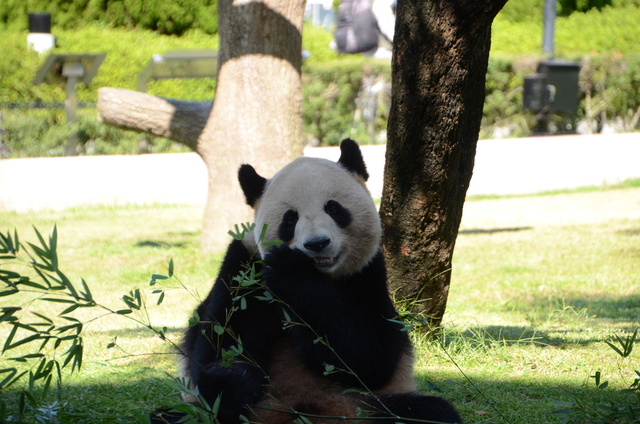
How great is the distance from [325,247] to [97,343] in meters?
3.30

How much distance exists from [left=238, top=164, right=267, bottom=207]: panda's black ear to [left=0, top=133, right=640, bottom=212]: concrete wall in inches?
348

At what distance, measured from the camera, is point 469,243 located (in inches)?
392

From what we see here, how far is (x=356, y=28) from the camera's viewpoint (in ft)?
66.2

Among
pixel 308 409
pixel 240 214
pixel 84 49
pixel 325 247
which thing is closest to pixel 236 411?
pixel 308 409

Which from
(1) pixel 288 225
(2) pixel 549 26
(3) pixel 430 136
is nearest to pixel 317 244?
(1) pixel 288 225

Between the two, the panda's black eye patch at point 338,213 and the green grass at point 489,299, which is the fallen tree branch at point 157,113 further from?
the panda's black eye patch at point 338,213

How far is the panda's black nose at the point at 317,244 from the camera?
2877 mm

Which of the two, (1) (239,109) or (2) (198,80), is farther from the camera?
(2) (198,80)

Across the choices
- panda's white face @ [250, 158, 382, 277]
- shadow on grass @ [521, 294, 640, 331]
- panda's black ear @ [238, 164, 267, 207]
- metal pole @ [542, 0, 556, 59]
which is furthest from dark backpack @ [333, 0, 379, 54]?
panda's white face @ [250, 158, 382, 277]

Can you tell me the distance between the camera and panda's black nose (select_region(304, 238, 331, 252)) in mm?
2877

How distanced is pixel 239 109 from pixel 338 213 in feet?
17.4

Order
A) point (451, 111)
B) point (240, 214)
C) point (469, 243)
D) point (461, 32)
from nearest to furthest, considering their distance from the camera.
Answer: point (461, 32) → point (451, 111) → point (240, 214) → point (469, 243)

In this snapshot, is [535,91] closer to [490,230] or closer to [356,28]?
[490,230]

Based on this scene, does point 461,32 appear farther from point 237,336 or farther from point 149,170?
point 149,170
